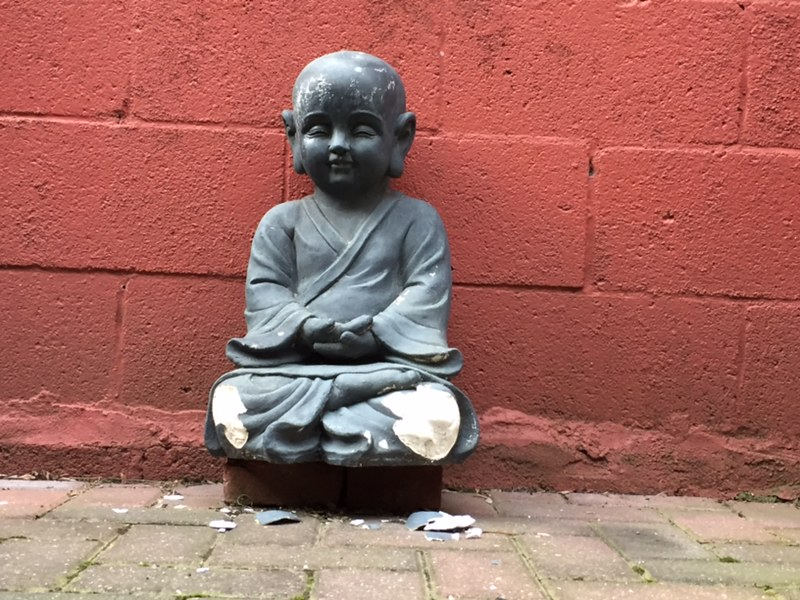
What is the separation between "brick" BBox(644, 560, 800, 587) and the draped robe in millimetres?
708

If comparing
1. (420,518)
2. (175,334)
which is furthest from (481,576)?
(175,334)

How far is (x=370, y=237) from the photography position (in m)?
2.80

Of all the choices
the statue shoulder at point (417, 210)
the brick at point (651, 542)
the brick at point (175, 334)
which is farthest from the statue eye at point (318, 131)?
the brick at point (651, 542)

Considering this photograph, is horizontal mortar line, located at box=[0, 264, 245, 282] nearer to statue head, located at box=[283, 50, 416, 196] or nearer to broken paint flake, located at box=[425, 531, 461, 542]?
statue head, located at box=[283, 50, 416, 196]

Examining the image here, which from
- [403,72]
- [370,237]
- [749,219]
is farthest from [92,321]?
[749,219]

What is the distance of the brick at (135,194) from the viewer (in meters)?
3.12

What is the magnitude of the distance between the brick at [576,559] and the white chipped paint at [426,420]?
382 mm

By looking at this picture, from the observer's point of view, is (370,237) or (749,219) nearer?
(370,237)

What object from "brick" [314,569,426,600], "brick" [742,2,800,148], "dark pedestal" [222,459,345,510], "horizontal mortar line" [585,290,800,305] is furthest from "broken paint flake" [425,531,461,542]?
"brick" [742,2,800,148]

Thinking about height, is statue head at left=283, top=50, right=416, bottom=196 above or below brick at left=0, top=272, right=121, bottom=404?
above

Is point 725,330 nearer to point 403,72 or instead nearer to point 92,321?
point 403,72

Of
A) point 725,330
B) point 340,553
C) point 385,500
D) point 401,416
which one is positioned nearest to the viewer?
point 340,553

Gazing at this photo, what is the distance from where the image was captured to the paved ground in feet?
6.17

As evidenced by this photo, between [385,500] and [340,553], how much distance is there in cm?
52
